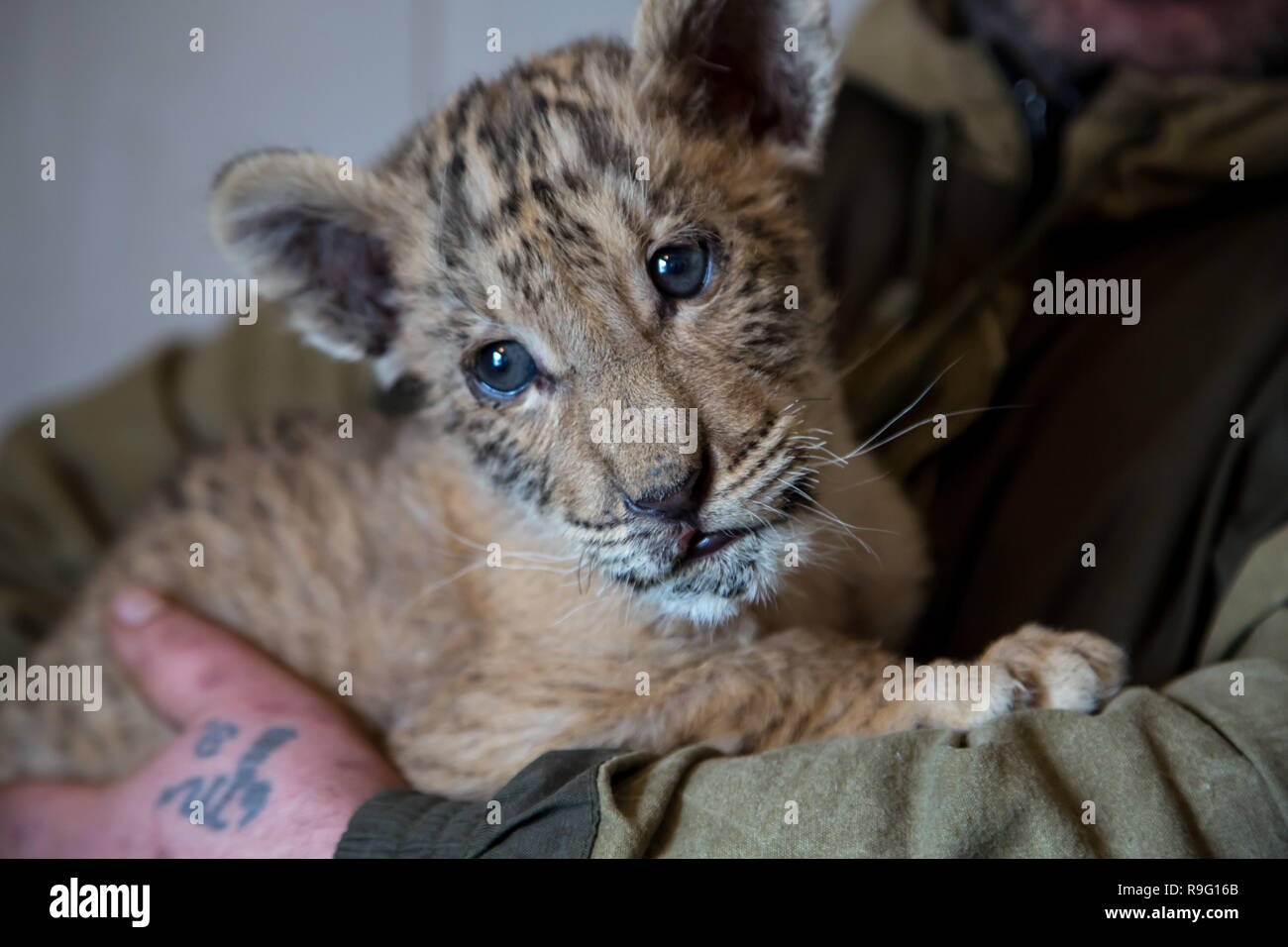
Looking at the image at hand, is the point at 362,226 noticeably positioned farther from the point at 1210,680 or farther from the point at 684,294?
the point at 1210,680

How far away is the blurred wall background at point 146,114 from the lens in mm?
2912

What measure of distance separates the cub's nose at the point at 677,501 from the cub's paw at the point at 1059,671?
0.44 meters

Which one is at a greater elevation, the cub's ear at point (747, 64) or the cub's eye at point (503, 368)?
the cub's ear at point (747, 64)

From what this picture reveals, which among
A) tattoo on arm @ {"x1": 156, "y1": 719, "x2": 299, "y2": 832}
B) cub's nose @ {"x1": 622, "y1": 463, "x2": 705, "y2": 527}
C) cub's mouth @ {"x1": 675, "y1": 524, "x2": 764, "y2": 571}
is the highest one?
cub's nose @ {"x1": 622, "y1": 463, "x2": 705, "y2": 527}

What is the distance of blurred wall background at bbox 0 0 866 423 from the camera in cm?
291

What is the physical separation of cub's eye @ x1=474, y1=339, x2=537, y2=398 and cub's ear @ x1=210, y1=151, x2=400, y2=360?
13.1 inches
